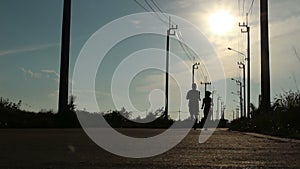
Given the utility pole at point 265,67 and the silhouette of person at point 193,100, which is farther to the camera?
the silhouette of person at point 193,100

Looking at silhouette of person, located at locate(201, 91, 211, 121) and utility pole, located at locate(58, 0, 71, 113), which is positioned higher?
utility pole, located at locate(58, 0, 71, 113)

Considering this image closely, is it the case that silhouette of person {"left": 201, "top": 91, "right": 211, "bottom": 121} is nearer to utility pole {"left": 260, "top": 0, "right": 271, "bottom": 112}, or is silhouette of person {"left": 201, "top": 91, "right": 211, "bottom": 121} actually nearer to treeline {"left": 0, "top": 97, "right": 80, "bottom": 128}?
utility pole {"left": 260, "top": 0, "right": 271, "bottom": 112}

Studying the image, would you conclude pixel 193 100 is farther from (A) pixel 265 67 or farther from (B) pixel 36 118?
(B) pixel 36 118

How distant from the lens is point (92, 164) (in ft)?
17.0

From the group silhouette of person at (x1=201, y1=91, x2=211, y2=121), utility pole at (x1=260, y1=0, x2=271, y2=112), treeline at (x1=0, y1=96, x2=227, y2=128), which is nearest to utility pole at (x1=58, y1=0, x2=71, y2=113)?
treeline at (x1=0, y1=96, x2=227, y2=128)

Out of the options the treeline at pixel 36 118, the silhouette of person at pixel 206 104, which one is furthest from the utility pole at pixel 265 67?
the treeline at pixel 36 118

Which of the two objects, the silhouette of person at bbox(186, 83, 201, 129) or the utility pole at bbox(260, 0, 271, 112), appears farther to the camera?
the silhouette of person at bbox(186, 83, 201, 129)

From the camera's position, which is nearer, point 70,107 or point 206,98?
point 206,98

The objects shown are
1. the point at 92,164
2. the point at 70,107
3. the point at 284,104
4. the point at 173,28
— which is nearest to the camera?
the point at 92,164

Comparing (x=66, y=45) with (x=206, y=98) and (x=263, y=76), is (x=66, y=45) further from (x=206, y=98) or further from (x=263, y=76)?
(x=263, y=76)

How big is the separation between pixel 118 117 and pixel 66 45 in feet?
22.0

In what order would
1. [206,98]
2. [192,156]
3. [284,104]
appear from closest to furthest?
[192,156], [284,104], [206,98]

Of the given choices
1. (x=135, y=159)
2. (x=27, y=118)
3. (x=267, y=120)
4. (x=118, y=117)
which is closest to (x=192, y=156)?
(x=135, y=159)

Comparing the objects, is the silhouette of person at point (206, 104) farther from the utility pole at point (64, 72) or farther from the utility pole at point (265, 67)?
the utility pole at point (64, 72)
